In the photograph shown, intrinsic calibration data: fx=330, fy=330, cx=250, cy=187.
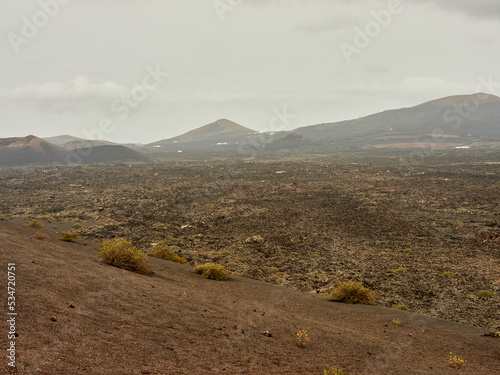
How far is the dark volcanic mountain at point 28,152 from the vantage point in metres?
111

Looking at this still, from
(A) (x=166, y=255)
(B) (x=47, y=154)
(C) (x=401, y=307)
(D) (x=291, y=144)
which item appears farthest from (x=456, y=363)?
(D) (x=291, y=144)

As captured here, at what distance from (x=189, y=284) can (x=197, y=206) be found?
76.1ft

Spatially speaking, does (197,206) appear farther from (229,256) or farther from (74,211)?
(229,256)

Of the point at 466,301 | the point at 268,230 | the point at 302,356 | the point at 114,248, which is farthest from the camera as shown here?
the point at 268,230

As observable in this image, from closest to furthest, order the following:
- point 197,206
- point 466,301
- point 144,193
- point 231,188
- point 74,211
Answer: point 466,301
point 74,211
point 197,206
point 144,193
point 231,188

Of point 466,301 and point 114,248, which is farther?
point 114,248

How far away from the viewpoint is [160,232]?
26.8 metres

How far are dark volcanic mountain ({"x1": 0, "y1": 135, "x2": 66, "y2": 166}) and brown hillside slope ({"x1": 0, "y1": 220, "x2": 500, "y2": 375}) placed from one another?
386 ft

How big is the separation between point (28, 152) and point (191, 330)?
133 meters

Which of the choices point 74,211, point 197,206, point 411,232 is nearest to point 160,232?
point 197,206

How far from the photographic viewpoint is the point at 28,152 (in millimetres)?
116750

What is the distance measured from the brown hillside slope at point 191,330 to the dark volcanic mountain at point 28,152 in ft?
386

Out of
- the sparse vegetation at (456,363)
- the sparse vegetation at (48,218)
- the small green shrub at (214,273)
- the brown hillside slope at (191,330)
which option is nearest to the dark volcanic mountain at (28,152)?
the sparse vegetation at (48,218)

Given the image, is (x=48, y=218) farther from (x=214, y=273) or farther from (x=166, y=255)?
(x=214, y=273)
